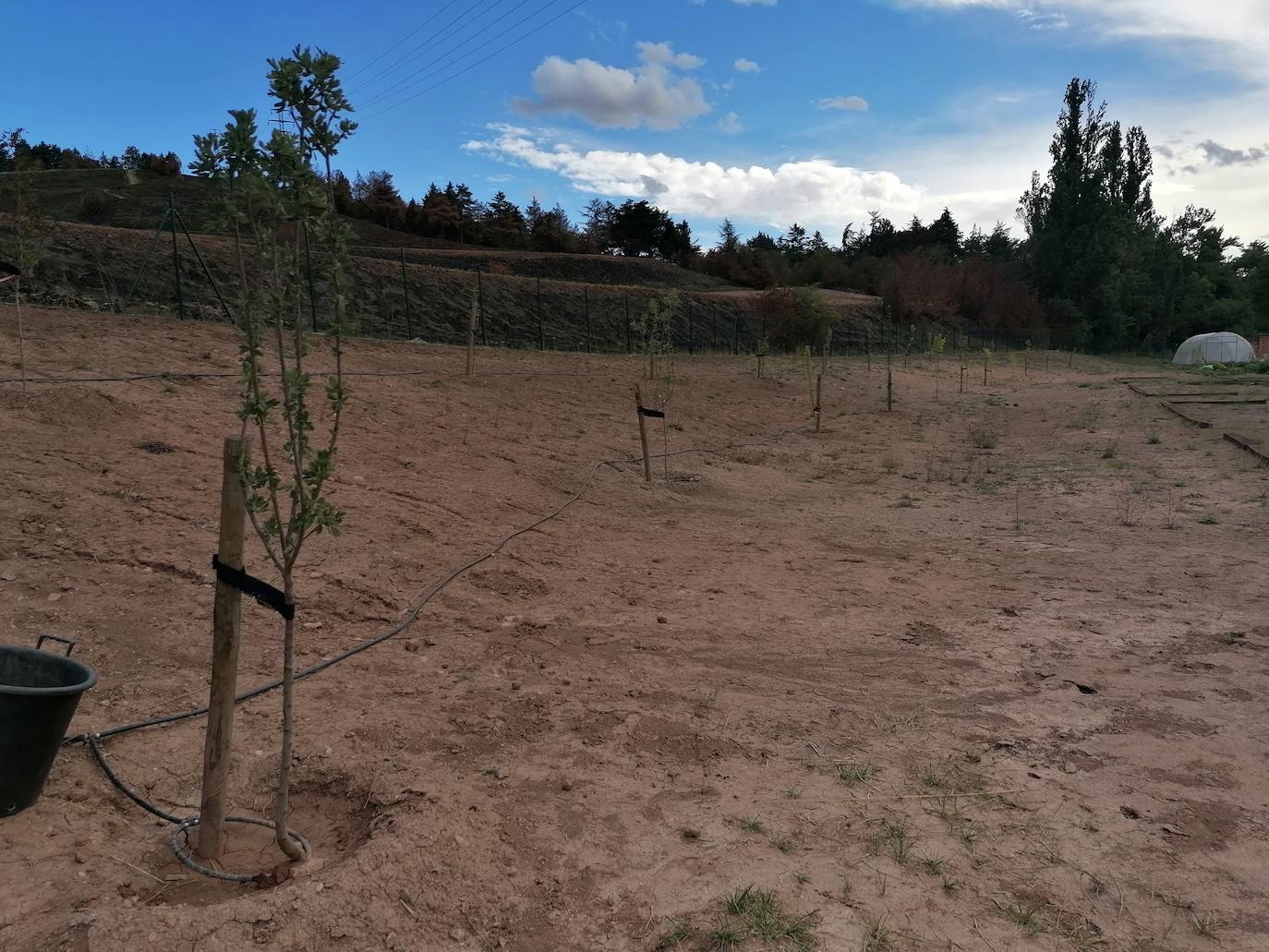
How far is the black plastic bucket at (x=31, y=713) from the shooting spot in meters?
2.63

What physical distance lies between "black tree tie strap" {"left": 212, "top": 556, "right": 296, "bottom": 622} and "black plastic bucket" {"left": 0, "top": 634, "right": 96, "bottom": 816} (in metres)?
0.54

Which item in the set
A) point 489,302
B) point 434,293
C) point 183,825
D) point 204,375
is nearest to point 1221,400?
point 204,375

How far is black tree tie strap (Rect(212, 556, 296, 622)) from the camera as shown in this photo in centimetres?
262

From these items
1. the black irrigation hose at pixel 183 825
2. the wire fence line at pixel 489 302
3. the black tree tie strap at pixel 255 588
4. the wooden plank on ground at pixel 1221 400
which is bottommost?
the black irrigation hose at pixel 183 825

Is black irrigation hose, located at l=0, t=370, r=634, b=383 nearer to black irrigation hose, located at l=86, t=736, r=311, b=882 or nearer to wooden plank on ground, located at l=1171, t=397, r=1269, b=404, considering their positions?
black irrigation hose, located at l=86, t=736, r=311, b=882

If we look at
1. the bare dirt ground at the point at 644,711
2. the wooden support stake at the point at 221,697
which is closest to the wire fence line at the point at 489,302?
the bare dirt ground at the point at 644,711

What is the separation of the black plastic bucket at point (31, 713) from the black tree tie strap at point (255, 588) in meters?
0.54

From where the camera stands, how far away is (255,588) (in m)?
2.61

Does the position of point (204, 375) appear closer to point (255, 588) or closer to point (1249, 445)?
point (255, 588)

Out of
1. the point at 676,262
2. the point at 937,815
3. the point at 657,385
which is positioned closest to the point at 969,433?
the point at 657,385

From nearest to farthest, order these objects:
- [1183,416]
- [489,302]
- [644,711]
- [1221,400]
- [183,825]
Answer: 1. [183,825]
2. [644,711]
3. [1183,416]
4. [1221,400]
5. [489,302]

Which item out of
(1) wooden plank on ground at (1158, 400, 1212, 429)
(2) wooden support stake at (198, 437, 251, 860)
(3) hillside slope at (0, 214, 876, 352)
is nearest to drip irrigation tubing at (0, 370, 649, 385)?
(2) wooden support stake at (198, 437, 251, 860)

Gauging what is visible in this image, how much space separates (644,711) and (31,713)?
2467mm

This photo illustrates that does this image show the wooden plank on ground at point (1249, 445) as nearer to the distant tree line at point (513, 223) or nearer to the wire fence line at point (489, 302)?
the wire fence line at point (489, 302)
